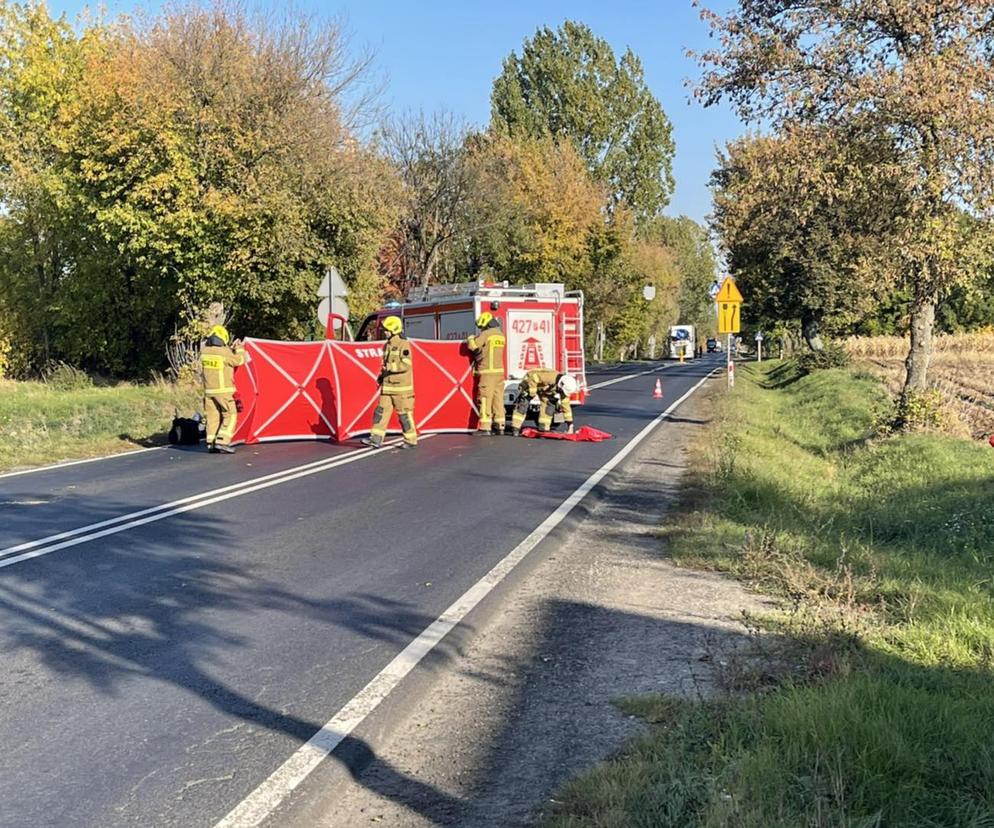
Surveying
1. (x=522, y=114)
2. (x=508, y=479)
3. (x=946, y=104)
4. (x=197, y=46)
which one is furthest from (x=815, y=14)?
(x=522, y=114)

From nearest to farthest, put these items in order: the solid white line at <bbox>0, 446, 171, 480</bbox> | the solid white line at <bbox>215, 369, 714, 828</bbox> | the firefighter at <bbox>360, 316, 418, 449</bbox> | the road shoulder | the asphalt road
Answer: the solid white line at <bbox>215, 369, 714, 828</bbox>, the road shoulder, the asphalt road, the solid white line at <bbox>0, 446, 171, 480</bbox>, the firefighter at <bbox>360, 316, 418, 449</bbox>

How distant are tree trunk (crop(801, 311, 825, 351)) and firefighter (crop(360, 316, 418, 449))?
90.9 ft

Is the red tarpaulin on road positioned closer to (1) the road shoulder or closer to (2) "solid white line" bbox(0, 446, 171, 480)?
(2) "solid white line" bbox(0, 446, 171, 480)

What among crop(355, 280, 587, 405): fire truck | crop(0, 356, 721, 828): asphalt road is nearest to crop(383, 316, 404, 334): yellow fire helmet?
crop(0, 356, 721, 828): asphalt road

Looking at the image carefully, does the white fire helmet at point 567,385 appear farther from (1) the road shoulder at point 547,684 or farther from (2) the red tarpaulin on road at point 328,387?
(1) the road shoulder at point 547,684

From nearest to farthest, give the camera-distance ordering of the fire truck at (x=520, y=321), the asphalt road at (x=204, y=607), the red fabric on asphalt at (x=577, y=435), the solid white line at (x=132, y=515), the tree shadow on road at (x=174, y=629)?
the asphalt road at (x=204, y=607) < the tree shadow on road at (x=174, y=629) < the solid white line at (x=132, y=515) < the red fabric on asphalt at (x=577, y=435) < the fire truck at (x=520, y=321)

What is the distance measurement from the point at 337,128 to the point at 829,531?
21682mm

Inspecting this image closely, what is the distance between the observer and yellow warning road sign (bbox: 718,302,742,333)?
21.3m

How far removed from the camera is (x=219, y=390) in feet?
44.5

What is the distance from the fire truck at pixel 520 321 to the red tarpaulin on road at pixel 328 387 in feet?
6.34

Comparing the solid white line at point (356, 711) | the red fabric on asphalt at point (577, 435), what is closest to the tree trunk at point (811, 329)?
the red fabric on asphalt at point (577, 435)

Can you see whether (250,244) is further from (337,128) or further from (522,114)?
(522,114)

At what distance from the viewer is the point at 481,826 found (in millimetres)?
3373

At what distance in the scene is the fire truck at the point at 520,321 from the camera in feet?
59.4
